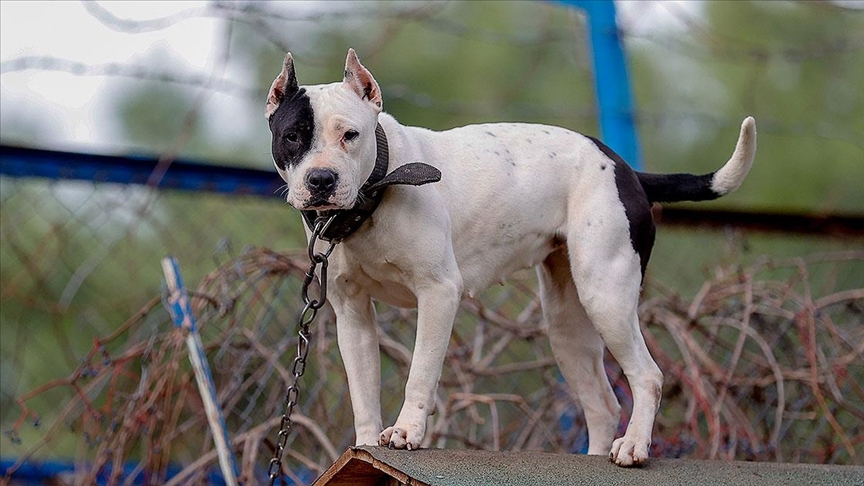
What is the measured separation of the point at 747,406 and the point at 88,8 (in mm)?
2738

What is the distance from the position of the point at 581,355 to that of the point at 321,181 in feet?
3.00

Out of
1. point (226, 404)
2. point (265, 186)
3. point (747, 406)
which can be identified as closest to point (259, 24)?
point (265, 186)

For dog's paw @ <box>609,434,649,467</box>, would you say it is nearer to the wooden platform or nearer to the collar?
the wooden platform

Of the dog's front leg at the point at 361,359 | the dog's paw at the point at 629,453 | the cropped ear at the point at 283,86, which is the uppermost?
the cropped ear at the point at 283,86

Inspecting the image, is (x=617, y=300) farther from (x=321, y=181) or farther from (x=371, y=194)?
(x=321, y=181)

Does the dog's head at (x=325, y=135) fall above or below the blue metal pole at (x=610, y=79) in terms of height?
above

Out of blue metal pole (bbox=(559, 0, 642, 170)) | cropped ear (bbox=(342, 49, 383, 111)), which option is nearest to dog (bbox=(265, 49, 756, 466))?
cropped ear (bbox=(342, 49, 383, 111))

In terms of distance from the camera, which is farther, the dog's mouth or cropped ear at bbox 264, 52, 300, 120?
cropped ear at bbox 264, 52, 300, 120

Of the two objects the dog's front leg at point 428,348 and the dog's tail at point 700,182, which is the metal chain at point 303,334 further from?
the dog's tail at point 700,182

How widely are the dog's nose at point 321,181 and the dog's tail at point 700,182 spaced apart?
0.92 m

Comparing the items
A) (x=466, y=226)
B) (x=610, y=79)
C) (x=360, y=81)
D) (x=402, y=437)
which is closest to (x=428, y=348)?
(x=402, y=437)

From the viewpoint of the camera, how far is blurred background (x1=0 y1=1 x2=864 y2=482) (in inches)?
131

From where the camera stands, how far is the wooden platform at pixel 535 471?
1.87m

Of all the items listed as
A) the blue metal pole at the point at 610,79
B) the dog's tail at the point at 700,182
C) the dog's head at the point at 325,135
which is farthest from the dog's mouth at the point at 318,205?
the blue metal pole at the point at 610,79
